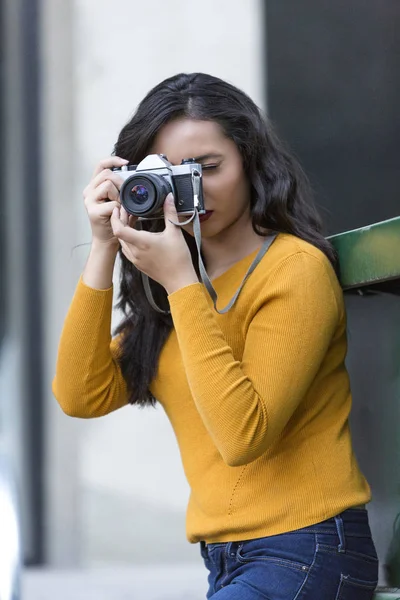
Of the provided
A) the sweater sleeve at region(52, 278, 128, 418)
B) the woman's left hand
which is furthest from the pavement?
the woman's left hand

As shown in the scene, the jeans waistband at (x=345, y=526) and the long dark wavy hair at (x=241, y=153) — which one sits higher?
the long dark wavy hair at (x=241, y=153)

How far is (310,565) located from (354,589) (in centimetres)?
9

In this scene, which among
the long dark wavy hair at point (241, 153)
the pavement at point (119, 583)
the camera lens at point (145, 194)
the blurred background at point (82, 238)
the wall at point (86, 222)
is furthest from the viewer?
the wall at point (86, 222)

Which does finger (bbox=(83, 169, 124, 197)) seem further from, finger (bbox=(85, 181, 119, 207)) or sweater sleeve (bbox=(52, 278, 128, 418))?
sweater sleeve (bbox=(52, 278, 128, 418))

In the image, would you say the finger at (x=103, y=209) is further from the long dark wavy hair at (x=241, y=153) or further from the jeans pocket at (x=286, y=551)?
the jeans pocket at (x=286, y=551)

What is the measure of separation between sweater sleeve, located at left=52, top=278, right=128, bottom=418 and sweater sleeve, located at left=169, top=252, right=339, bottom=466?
0.91 feet

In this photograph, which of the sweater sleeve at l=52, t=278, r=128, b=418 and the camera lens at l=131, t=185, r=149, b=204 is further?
the sweater sleeve at l=52, t=278, r=128, b=418

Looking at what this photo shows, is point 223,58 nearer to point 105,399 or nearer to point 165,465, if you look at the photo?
point 165,465

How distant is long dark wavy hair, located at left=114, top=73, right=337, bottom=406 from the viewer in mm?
1643

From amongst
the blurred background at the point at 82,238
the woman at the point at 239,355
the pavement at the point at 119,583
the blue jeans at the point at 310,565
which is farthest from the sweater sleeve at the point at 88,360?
the pavement at the point at 119,583

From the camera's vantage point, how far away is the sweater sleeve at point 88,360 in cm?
172

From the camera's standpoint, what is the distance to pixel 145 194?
5.09ft

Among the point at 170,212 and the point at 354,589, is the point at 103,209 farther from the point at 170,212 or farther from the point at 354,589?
the point at 354,589

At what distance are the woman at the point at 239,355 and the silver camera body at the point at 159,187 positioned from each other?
3 cm
